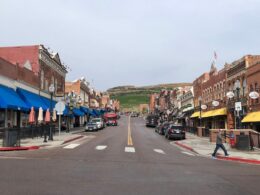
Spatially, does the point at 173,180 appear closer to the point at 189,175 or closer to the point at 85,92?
the point at 189,175

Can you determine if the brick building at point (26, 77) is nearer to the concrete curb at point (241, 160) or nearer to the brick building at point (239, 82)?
the concrete curb at point (241, 160)

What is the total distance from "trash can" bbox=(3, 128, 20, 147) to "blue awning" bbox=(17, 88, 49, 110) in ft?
43.0

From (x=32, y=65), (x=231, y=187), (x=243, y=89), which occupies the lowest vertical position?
(x=231, y=187)

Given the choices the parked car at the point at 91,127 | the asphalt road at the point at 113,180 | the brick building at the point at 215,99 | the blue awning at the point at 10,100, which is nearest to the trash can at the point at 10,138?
the blue awning at the point at 10,100

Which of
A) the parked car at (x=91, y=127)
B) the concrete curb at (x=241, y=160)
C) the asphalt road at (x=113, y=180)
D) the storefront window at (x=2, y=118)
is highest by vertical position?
the storefront window at (x=2, y=118)

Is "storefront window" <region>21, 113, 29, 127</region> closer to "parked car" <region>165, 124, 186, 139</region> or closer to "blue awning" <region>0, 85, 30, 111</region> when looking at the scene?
"blue awning" <region>0, 85, 30, 111</region>

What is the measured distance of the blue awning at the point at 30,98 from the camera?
3831 cm

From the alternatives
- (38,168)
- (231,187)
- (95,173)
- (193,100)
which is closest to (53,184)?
(95,173)

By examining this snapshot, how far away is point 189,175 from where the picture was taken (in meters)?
14.1

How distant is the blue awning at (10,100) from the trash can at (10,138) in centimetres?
566

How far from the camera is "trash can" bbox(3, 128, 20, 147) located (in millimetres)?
24508

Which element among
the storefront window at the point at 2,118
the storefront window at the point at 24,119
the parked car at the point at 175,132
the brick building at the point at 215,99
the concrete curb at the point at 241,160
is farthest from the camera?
the brick building at the point at 215,99

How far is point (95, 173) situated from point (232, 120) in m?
32.1

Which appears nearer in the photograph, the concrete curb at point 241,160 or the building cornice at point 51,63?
the concrete curb at point 241,160
